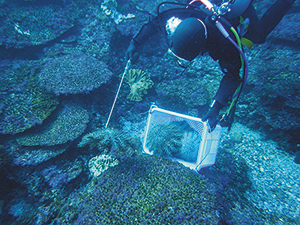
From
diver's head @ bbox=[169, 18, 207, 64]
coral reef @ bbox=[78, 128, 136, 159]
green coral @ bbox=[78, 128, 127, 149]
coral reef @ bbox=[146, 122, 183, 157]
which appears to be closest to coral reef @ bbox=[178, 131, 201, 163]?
coral reef @ bbox=[146, 122, 183, 157]

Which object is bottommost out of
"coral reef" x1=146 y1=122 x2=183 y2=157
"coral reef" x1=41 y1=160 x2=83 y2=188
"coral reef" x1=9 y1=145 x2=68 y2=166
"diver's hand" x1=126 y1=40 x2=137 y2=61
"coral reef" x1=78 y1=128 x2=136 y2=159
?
"coral reef" x1=41 y1=160 x2=83 y2=188

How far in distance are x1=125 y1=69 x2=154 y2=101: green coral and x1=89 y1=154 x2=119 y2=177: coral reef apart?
1.96m

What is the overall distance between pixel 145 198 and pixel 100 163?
1.39 meters

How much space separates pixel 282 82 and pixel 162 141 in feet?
12.3

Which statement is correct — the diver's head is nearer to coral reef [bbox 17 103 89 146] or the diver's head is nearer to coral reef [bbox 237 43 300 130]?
coral reef [bbox 17 103 89 146]

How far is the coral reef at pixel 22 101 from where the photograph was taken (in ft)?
11.2

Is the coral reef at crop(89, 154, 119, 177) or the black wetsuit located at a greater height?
the black wetsuit

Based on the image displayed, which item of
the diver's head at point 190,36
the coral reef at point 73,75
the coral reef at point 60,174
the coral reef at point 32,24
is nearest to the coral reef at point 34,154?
the coral reef at point 60,174

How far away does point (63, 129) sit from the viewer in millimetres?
3492

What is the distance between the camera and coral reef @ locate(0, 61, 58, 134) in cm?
341

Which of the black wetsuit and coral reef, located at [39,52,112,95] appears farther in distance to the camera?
coral reef, located at [39,52,112,95]

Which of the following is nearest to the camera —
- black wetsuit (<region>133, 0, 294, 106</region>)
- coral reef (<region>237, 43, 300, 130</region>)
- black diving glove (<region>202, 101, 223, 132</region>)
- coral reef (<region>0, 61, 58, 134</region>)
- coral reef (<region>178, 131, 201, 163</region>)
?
black wetsuit (<region>133, 0, 294, 106</region>)

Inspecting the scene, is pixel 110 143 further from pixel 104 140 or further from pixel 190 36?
pixel 190 36

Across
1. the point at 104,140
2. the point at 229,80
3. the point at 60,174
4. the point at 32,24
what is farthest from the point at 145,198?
the point at 32,24
